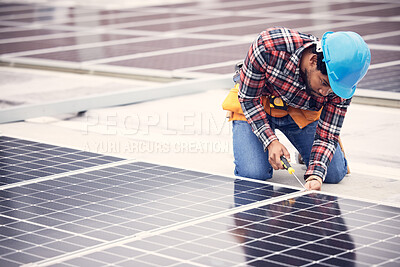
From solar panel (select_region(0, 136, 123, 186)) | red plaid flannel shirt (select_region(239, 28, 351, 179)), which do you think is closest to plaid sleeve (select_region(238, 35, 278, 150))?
red plaid flannel shirt (select_region(239, 28, 351, 179))

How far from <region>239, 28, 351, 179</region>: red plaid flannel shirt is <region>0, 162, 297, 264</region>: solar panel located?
0.41 m

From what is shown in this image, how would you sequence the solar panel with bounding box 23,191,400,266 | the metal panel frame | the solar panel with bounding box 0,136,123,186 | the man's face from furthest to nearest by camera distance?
the metal panel frame
the solar panel with bounding box 0,136,123,186
the man's face
the solar panel with bounding box 23,191,400,266

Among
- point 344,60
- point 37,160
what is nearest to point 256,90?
point 344,60

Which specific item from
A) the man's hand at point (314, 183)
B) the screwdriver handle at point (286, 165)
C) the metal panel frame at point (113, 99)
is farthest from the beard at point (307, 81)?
the metal panel frame at point (113, 99)

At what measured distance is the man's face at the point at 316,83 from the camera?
5.66 m

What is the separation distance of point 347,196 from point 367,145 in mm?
1933

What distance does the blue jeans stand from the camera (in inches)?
248

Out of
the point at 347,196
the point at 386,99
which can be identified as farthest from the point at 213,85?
the point at 347,196

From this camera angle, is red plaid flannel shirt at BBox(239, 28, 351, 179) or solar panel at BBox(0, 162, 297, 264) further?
red plaid flannel shirt at BBox(239, 28, 351, 179)

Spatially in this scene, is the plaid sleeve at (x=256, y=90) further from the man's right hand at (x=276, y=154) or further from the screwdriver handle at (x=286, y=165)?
the screwdriver handle at (x=286, y=165)

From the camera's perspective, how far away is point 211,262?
4.58 meters

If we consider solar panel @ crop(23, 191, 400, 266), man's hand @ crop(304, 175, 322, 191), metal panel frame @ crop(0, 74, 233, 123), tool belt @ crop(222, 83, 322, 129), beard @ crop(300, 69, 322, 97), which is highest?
beard @ crop(300, 69, 322, 97)

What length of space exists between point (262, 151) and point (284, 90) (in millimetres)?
580

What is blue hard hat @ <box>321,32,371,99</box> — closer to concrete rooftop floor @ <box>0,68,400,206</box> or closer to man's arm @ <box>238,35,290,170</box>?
man's arm @ <box>238,35,290,170</box>
